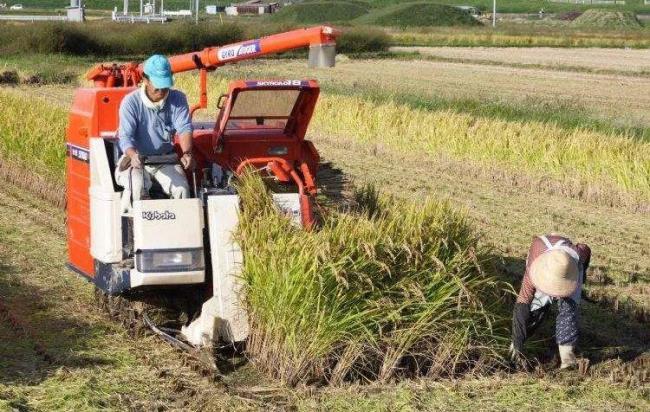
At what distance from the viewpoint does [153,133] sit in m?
8.12

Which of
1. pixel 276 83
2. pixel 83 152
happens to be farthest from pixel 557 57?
pixel 83 152

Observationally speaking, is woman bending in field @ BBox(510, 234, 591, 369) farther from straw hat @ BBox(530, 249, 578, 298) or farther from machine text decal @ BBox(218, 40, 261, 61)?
machine text decal @ BBox(218, 40, 261, 61)

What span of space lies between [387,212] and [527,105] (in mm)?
15962

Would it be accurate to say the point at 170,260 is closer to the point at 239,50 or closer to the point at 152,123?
the point at 152,123

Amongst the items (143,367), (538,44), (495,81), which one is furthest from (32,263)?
(538,44)

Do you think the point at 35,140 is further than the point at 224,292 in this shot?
Yes

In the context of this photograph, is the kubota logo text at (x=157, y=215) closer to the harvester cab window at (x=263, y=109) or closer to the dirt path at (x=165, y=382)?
the dirt path at (x=165, y=382)

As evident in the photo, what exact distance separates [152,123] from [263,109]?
3.83 feet

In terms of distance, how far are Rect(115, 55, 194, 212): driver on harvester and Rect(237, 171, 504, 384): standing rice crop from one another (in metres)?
0.56

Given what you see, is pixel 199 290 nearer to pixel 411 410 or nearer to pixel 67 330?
pixel 67 330

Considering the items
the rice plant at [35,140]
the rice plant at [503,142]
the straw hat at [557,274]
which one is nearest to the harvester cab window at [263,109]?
the straw hat at [557,274]

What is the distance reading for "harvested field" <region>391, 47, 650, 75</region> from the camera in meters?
42.2

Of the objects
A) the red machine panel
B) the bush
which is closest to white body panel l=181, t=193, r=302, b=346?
the red machine panel

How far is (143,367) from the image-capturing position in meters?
7.37
